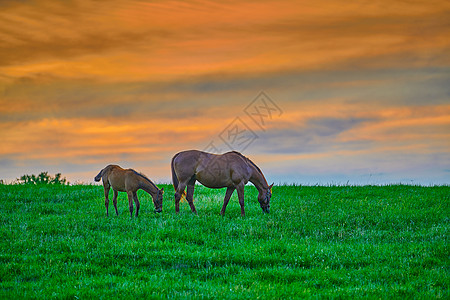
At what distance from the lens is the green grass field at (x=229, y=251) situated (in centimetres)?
1060

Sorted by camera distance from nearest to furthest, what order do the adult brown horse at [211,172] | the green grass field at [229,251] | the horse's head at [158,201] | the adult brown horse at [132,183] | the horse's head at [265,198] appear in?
1. the green grass field at [229,251]
2. the adult brown horse at [132,183]
3. the horse's head at [158,201]
4. the adult brown horse at [211,172]
5. the horse's head at [265,198]

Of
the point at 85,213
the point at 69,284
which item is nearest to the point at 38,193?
the point at 85,213

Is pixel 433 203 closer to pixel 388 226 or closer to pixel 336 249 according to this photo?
pixel 388 226

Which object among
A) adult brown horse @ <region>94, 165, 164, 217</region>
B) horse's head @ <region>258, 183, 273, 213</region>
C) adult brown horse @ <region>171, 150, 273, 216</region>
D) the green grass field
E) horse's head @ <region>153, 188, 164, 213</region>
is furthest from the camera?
horse's head @ <region>258, 183, 273, 213</region>

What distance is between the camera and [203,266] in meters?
12.3

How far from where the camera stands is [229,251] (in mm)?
13188

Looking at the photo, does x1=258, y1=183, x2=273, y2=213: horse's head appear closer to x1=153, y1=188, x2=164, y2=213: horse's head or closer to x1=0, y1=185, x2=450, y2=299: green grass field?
x1=0, y1=185, x2=450, y2=299: green grass field

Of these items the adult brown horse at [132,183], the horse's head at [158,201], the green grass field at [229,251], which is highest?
the adult brown horse at [132,183]

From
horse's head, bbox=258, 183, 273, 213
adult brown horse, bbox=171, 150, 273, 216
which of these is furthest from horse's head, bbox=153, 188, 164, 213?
horse's head, bbox=258, 183, 273, 213

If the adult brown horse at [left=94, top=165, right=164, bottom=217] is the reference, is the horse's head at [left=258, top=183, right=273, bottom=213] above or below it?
below

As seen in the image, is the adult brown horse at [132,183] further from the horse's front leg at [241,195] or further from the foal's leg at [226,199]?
the horse's front leg at [241,195]

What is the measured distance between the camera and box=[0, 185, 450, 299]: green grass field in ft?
34.8

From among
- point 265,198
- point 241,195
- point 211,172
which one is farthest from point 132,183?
point 265,198

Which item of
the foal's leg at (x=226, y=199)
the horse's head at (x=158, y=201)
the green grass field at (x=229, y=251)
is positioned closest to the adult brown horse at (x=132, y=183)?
the horse's head at (x=158, y=201)
